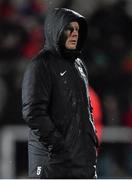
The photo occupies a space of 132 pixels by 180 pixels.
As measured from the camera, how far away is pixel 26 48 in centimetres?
1113

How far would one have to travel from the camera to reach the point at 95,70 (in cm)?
1099

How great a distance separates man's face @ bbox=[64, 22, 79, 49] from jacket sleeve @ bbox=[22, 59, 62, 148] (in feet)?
0.93

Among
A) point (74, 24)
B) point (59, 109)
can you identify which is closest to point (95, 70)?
point (74, 24)

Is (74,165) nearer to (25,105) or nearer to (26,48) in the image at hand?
(25,105)

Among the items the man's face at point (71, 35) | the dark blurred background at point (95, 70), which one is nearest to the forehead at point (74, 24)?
the man's face at point (71, 35)

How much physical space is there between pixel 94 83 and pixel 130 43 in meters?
1.07

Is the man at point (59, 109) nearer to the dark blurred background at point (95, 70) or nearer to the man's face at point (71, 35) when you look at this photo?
the man's face at point (71, 35)

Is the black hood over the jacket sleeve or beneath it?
over

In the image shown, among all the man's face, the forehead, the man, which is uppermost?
the forehead

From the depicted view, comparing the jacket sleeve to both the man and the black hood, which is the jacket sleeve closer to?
the man

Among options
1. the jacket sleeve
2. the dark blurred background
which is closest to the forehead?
the jacket sleeve

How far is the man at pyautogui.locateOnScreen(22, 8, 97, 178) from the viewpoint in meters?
4.62

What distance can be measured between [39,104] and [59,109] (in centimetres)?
15

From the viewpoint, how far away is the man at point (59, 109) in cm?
462
